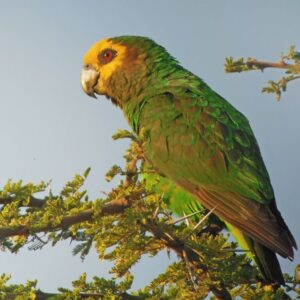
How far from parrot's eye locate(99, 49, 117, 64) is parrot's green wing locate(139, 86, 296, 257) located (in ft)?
4.25

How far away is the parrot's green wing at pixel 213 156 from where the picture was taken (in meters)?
4.02

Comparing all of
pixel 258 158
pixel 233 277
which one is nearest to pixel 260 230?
pixel 233 277

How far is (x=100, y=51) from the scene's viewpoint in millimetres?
6109

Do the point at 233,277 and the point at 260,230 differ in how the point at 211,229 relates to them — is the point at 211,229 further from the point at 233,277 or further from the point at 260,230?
the point at 233,277

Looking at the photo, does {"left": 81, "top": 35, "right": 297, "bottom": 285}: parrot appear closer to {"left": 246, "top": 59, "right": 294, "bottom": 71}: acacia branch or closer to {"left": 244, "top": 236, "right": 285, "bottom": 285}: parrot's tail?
{"left": 244, "top": 236, "right": 285, "bottom": 285}: parrot's tail

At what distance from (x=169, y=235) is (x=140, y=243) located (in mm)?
170

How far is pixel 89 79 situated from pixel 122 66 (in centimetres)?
58

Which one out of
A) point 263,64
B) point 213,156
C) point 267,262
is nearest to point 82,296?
point 267,262

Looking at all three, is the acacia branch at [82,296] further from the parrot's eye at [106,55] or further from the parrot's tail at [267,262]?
the parrot's eye at [106,55]

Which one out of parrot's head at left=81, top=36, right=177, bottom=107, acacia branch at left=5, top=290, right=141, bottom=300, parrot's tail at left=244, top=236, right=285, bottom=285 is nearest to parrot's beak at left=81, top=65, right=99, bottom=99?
parrot's head at left=81, top=36, right=177, bottom=107

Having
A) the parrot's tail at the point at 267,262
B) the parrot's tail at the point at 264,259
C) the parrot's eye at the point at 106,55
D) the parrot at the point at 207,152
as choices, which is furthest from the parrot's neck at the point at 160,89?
the parrot's tail at the point at 267,262

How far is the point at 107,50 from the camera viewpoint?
6.07m

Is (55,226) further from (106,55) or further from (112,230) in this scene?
(106,55)

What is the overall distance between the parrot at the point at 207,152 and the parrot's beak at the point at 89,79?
1.95 ft
